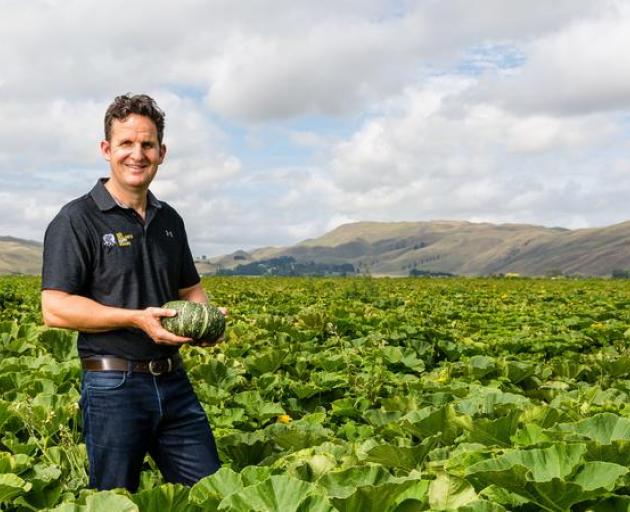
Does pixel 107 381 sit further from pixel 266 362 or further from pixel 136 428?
pixel 266 362

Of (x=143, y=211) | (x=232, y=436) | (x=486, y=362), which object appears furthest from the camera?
(x=486, y=362)

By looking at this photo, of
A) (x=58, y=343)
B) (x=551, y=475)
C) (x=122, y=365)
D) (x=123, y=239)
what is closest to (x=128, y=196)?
(x=123, y=239)

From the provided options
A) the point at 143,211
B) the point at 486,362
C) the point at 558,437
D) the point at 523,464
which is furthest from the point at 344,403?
the point at 523,464

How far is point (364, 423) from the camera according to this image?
5.87m

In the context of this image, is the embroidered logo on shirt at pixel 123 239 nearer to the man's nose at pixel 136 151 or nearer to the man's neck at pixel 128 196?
the man's neck at pixel 128 196

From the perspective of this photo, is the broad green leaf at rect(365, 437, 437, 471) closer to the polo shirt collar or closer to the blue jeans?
the blue jeans

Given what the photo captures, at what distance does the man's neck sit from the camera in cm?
387

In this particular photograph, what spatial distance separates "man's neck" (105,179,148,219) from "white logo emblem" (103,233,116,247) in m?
0.19

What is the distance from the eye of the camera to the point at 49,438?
4805 millimetres

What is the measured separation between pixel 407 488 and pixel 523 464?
45cm

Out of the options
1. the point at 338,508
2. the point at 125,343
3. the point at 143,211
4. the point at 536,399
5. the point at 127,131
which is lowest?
the point at 536,399

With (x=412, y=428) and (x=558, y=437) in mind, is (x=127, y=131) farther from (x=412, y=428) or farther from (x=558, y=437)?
(x=558, y=437)

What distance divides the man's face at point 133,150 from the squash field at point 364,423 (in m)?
1.45

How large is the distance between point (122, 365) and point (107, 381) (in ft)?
0.35
